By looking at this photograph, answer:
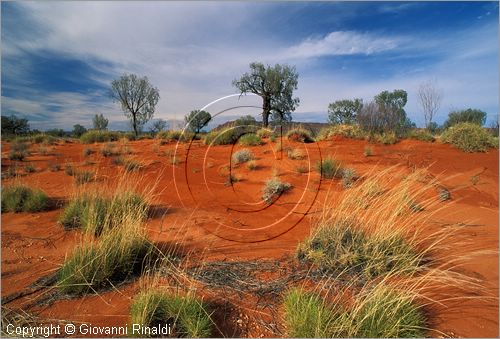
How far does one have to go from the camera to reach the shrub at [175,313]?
262 centimetres

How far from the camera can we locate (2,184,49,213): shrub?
6.09m

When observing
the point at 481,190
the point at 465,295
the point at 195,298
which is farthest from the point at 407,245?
the point at 481,190

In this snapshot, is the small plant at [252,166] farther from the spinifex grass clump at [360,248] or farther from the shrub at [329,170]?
the spinifex grass clump at [360,248]

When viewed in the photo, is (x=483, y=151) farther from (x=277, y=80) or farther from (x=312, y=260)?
(x=277, y=80)

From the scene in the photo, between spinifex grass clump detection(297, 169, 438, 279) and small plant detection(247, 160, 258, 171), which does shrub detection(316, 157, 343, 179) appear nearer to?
small plant detection(247, 160, 258, 171)

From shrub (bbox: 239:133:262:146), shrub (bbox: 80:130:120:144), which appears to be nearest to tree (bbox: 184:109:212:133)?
shrub (bbox: 239:133:262:146)

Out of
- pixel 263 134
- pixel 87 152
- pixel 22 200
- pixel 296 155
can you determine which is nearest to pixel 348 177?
pixel 296 155

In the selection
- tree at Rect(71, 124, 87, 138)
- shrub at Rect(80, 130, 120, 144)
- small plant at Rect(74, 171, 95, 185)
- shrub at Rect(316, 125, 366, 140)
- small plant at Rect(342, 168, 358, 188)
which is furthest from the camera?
tree at Rect(71, 124, 87, 138)

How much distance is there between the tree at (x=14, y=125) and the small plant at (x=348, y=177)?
88.4ft

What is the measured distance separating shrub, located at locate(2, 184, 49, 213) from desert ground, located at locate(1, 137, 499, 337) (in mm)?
148

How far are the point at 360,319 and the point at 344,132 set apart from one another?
16.0 m

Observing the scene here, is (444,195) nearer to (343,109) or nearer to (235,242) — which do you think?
(235,242)

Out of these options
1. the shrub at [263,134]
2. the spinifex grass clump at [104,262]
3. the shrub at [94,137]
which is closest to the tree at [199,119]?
the spinifex grass clump at [104,262]

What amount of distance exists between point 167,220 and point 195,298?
300 centimetres
